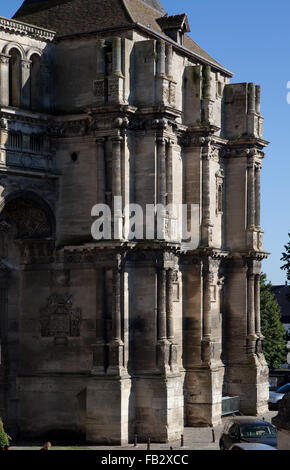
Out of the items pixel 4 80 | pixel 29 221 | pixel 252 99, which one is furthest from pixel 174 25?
pixel 29 221

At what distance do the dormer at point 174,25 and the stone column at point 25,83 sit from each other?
30.7 feet

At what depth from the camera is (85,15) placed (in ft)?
172

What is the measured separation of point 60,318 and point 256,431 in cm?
1365

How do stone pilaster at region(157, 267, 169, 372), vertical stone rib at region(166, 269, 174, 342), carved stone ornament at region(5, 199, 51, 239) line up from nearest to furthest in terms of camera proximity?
stone pilaster at region(157, 267, 169, 372)
vertical stone rib at region(166, 269, 174, 342)
carved stone ornament at region(5, 199, 51, 239)

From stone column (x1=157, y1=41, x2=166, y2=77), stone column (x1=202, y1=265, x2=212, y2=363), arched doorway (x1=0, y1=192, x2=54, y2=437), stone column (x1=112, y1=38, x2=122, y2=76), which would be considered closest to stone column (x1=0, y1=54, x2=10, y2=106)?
stone column (x1=112, y1=38, x2=122, y2=76)

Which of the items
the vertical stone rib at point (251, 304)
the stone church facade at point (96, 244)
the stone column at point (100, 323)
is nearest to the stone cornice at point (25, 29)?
the stone church facade at point (96, 244)

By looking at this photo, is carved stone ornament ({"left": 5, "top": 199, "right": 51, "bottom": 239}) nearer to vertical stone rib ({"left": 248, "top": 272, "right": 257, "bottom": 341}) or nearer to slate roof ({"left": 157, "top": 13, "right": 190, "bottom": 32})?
slate roof ({"left": 157, "top": 13, "right": 190, "bottom": 32})

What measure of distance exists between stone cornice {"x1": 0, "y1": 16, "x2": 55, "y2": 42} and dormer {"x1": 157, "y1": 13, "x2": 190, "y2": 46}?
24.1 ft

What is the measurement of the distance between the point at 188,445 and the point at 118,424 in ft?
11.1

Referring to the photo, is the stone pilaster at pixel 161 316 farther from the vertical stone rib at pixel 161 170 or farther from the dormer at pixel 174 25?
the dormer at pixel 174 25

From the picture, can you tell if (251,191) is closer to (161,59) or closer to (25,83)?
(161,59)

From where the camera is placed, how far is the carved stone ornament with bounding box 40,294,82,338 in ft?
166

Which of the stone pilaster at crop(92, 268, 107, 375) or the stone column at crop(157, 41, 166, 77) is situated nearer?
the stone pilaster at crop(92, 268, 107, 375)

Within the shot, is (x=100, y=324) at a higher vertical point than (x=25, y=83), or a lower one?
lower
